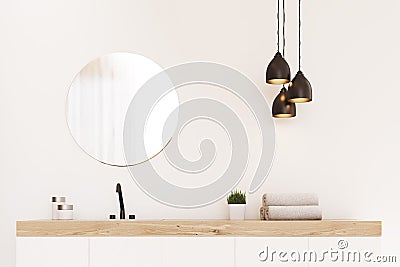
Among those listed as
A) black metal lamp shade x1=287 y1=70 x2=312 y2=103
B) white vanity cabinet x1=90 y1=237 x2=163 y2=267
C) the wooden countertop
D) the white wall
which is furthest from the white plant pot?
black metal lamp shade x1=287 y1=70 x2=312 y2=103

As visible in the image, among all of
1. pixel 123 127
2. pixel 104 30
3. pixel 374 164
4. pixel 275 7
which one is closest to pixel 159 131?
pixel 123 127

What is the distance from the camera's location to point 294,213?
3.39m

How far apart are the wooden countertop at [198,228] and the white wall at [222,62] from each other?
39cm

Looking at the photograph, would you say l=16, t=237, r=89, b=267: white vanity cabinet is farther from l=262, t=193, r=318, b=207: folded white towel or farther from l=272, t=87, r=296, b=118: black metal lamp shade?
l=272, t=87, r=296, b=118: black metal lamp shade

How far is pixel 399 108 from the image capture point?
3.75 m

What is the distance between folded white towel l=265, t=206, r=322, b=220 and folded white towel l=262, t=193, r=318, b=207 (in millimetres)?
60

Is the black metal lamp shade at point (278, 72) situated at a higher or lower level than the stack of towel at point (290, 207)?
higher

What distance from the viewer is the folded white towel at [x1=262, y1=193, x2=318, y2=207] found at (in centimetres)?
348

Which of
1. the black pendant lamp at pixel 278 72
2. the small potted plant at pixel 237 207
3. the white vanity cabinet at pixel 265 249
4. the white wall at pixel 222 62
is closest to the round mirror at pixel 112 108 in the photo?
the white wall at pixel 222 62

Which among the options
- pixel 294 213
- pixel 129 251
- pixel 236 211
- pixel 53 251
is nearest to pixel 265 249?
pixel 294 213

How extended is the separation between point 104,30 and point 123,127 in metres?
0.52

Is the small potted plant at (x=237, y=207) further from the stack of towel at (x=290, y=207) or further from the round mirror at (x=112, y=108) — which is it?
the round mirror at (x=112, y=108)

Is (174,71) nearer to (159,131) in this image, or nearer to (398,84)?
(159,131)

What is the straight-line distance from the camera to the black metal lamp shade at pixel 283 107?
361 cm
